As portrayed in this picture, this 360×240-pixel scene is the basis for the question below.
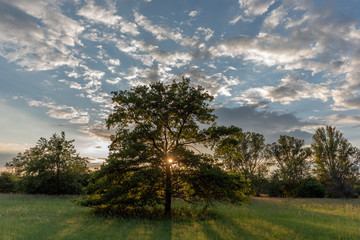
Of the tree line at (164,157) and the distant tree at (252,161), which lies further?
the distant tree at (252,161)

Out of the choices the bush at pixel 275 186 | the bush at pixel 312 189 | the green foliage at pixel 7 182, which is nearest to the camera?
A: the bush at pixel 312 189

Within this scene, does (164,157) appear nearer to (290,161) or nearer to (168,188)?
(168,188)

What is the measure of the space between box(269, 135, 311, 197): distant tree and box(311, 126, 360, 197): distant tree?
105 inches

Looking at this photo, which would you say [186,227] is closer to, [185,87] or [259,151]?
[185,87]

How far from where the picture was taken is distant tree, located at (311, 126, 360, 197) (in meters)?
48.3

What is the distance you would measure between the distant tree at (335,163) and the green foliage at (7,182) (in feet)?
229

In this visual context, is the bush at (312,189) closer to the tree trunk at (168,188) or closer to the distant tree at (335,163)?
the distant tree at (335,163)

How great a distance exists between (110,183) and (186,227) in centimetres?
616

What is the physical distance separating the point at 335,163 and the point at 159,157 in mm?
51188

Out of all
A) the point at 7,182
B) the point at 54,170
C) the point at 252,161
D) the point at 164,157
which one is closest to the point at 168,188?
the point at 164,157

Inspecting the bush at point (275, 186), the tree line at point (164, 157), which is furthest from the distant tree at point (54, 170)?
the bush at point (275, 186)

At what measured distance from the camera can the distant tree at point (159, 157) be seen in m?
14.6

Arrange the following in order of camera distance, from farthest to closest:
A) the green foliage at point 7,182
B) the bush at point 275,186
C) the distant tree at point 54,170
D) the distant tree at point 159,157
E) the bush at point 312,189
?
the bush at point 275,186 < the green foliage at point 7,182 < the bush at point 312,189 < the distant tree at point 54,170 < the distant tree at point 159,157

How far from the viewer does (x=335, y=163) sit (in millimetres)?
50219
